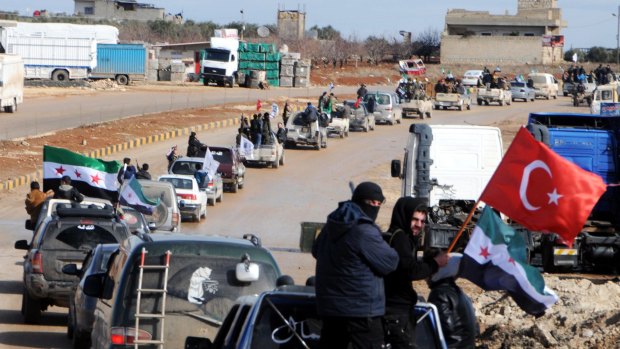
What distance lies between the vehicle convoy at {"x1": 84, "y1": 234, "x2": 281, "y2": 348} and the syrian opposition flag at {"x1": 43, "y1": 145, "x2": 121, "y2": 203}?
12540 millimetres

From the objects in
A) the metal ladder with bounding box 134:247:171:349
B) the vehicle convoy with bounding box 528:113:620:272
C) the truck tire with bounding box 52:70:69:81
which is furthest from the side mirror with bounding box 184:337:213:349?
the truck tire with bounding box 52:70:69:81

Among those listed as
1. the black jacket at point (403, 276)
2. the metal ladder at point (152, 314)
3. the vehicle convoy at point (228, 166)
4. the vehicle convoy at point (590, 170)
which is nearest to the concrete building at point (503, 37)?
the vehicle convoy at point (228, 166)

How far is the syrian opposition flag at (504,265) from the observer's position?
8242 mm

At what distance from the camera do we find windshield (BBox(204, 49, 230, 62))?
79.8m

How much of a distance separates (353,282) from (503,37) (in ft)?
366

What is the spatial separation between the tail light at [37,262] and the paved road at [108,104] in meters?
29.8

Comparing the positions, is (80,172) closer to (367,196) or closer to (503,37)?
(367,196)

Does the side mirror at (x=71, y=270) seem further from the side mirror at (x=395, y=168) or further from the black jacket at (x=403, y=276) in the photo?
the side mirror at (x=395, y=168)

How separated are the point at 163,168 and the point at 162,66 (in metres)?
49.9

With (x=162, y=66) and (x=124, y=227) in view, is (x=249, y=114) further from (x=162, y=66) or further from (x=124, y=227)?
(x=124, y=227)

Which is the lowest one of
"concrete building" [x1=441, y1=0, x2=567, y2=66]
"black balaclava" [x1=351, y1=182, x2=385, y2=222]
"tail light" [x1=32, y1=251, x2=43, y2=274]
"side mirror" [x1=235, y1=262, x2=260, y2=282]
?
"tail light" [x1=32, y1=251, x2=43, y2=274]

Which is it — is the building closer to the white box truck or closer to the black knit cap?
the white box truck

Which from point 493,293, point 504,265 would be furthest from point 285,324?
point 493,293

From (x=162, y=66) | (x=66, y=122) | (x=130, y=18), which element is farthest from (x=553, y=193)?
(x=130, y=18)
